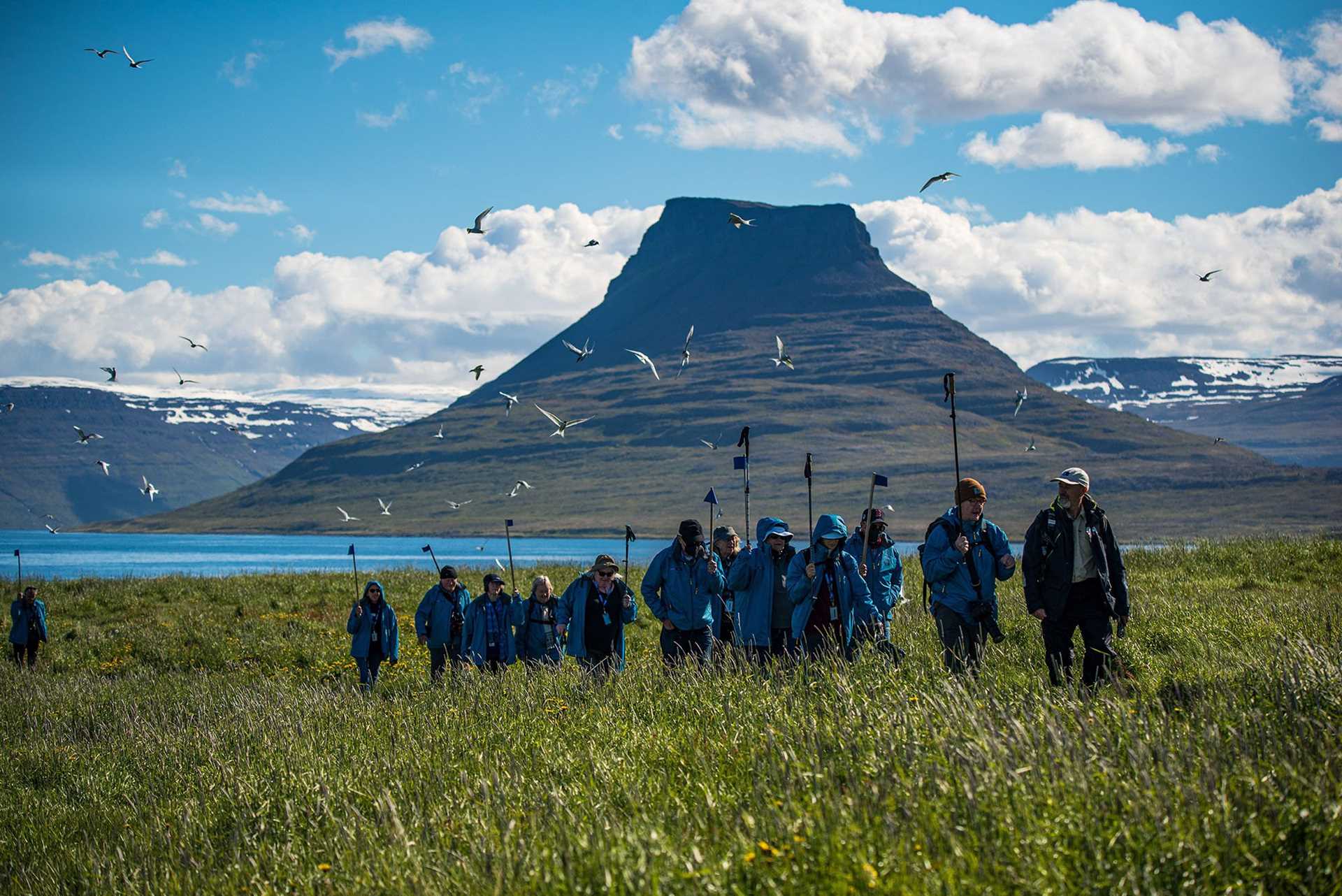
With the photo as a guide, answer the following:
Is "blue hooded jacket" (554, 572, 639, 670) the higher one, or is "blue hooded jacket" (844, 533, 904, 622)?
"blue hooded jacket" (844, 533, 904, 622)

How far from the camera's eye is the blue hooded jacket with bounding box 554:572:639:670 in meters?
12.8

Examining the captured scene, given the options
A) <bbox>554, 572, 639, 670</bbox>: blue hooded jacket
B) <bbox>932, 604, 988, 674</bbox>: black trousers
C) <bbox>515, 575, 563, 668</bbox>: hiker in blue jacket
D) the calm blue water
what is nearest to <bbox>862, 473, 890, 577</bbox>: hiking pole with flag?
<bbox>932, 604, 988, 674</bbox>: black trousers

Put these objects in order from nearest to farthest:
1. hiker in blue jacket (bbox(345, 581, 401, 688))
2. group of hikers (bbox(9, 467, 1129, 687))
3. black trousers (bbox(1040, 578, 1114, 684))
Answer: black trousers (bbox(1040, 578, 1114, 684))
group of hikers (bbox(9, 467, 1129, 687))
hiker in blue jacket (bbox(345, 581, 401, 688))

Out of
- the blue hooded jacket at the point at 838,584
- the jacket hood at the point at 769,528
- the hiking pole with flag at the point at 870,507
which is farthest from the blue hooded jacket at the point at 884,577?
the blue hooded jacket at the point at 838,584

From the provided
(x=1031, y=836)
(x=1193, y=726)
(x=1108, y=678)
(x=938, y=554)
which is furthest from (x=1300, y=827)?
(x=938, y=554)

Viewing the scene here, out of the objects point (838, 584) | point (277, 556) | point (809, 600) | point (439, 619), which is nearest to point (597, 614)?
point (809, 600)

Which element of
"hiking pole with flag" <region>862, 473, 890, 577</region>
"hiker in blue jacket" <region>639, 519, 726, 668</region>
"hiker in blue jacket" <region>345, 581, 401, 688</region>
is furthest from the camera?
"hiker in blue jacket" <region>345, 581, 401, 688</region>

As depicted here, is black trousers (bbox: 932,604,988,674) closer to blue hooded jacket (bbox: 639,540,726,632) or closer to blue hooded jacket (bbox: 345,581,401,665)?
blue hooded jacket (bbox: 639,540,726,632)

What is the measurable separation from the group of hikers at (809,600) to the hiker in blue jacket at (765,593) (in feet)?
0.04

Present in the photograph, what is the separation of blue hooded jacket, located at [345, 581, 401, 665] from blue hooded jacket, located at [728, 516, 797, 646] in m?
6.29

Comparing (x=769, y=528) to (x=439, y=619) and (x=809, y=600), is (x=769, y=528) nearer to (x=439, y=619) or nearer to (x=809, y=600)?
(x=809, y=600)

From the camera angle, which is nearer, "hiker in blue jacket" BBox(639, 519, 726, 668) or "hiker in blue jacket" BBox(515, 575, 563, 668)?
"hiker in blue jacket" BBox(639, 519, 726, 668)

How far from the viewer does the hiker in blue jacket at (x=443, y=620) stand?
15711mm

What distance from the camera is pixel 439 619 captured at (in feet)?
51.6
